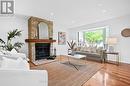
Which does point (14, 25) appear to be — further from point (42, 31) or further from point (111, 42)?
point (111, 42)

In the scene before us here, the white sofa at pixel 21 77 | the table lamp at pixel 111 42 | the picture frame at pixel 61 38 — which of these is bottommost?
the white sofa at pixel 21 77

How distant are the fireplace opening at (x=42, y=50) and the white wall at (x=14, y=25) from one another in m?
0.68

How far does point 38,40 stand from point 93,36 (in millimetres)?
4195

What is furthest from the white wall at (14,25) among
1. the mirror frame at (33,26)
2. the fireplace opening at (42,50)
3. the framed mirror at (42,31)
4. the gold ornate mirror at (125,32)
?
the gold ornate mirror at (125,32)

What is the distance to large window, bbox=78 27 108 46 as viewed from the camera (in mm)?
7754

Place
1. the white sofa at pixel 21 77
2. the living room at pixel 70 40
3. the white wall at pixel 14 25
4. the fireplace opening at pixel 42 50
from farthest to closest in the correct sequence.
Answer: the fireplace opening at pixel 42 50, the white wall at pixel 14 25, the living room at pixel 70 40, the white sofa at pixel 21 77

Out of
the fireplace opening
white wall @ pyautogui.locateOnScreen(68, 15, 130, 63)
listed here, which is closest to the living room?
white wall @ pyautogui.locateOnScreen(68, 15, 130, 63)

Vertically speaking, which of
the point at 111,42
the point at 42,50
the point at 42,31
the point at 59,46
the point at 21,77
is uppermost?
the point at 42,31

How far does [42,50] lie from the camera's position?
7605 mm

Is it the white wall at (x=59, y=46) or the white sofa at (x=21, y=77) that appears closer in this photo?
the white sofa at (x=21, y=77)

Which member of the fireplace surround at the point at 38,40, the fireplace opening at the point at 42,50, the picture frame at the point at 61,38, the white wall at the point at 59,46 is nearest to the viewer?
the fireplace surround at the point at 38,40

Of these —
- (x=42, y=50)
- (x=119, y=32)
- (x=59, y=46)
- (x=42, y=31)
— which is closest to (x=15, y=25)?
(x=42, y=31)

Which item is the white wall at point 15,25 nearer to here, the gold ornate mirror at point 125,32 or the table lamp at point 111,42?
the table lamp at point 111,42

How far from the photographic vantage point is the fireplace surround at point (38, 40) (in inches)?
269
